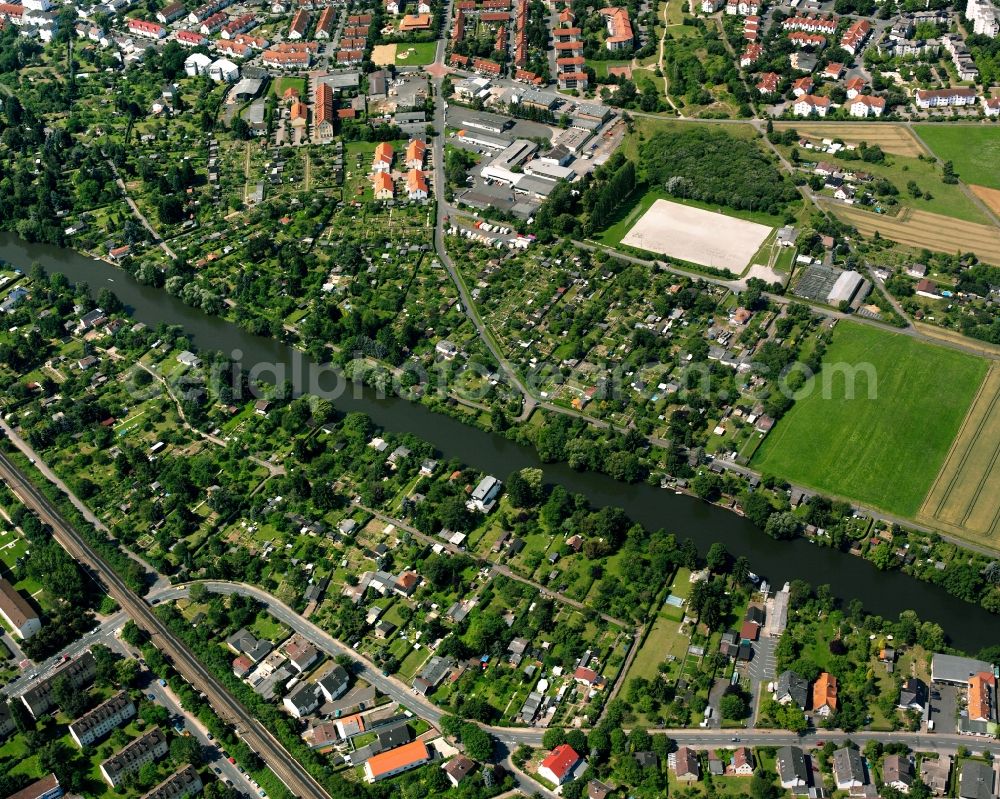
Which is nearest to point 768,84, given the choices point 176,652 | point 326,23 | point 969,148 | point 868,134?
point 868,134

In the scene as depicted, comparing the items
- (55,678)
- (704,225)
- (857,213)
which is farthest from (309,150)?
(55,678)

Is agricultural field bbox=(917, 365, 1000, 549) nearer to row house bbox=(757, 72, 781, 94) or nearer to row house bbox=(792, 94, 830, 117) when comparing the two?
row house bbox=(792, 94, 830, 117)

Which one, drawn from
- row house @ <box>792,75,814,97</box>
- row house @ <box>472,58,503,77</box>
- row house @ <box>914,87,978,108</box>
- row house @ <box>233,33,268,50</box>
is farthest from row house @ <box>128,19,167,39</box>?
row house @ <box>914,87,978,108</box>

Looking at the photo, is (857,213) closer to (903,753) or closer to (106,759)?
(903,753)

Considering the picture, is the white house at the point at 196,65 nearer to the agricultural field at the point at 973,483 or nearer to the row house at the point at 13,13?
Result: the row house at the point at 13,13

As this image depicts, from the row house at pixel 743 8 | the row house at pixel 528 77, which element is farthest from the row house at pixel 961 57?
the row house at pixel 528 77

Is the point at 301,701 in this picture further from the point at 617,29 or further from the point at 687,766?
the point at 617,29
